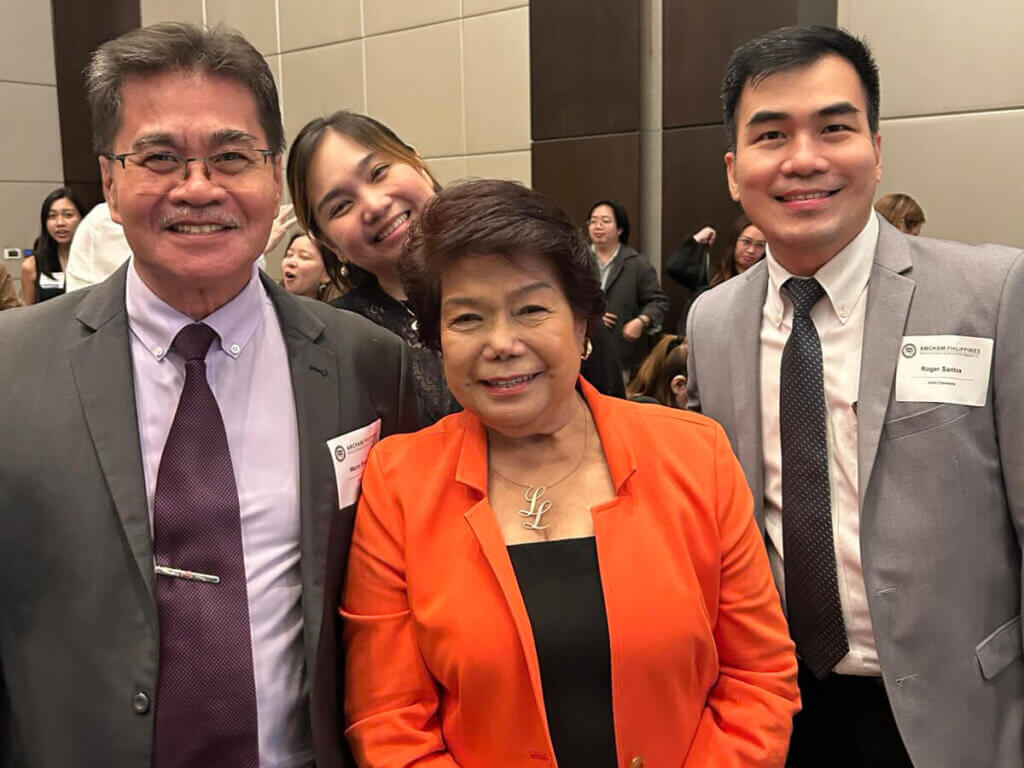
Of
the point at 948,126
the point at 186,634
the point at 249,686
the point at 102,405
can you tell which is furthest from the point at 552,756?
the point at 948,126

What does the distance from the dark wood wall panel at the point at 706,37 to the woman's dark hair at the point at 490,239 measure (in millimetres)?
4370

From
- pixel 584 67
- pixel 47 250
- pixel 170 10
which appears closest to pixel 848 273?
pixel 584 67

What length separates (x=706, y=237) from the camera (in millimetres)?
5621

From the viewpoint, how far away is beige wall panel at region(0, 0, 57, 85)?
30.0 ft

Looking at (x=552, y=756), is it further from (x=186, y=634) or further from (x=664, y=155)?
(x=664, y=155)

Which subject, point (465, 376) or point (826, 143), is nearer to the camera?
point (465, 376)

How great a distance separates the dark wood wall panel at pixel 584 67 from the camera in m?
6.10

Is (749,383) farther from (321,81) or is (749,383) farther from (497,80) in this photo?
(321,81)

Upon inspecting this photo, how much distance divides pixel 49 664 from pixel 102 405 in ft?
1.33

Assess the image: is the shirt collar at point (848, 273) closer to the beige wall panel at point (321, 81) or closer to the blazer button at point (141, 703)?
the blazer button at point (141, 703)

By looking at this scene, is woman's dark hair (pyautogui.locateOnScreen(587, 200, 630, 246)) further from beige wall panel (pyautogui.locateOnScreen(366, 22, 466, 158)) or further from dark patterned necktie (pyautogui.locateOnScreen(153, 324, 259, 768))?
dark patterned necktie (pyautogui.locateOnScreen(153, 324, 259, 768))

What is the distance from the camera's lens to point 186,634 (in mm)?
1377

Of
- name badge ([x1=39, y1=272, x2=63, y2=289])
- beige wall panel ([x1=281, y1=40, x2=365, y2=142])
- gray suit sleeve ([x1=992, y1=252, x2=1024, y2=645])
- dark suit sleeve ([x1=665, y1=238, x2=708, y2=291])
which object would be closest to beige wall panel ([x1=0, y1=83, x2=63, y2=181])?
beige wall panel ([x1=281, y1=40, x2=365, y2=142])

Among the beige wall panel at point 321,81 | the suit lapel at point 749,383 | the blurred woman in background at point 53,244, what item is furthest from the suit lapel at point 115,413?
the beige wall panel at point 321,81
